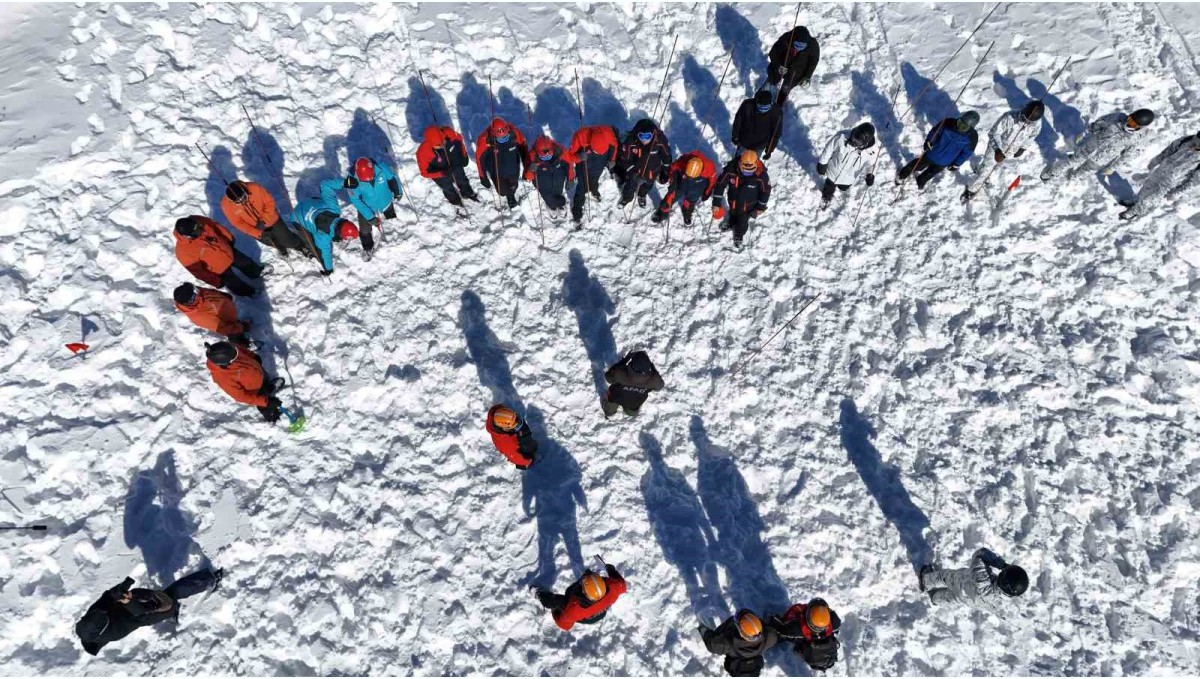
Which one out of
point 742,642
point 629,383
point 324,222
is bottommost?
point 742,642

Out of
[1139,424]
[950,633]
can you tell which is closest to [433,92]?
[950,633]

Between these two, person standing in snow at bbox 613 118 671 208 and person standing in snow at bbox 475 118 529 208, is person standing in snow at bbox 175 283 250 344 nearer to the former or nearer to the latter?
person standing in snow at bbox 475 118 529 208

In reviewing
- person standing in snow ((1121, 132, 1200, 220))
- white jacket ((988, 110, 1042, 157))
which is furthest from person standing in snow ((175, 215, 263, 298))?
person standing in snow ((1121, 132, 1200, 220))

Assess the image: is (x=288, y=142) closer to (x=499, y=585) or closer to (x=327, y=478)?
(x=327, y=478)

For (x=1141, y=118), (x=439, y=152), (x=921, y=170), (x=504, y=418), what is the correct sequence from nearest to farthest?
1. (x=504, y=418)
2. (x=439, y=152)
3. (x=1141, y=118)
4. (x=921, y=170)

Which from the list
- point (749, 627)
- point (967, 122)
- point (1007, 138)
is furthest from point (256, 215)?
point (1007, 138)

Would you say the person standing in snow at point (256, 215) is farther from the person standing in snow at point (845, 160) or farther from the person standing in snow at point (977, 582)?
the person standing in snow at point (977, 582)

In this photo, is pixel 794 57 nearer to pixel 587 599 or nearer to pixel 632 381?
pixel 632 381
